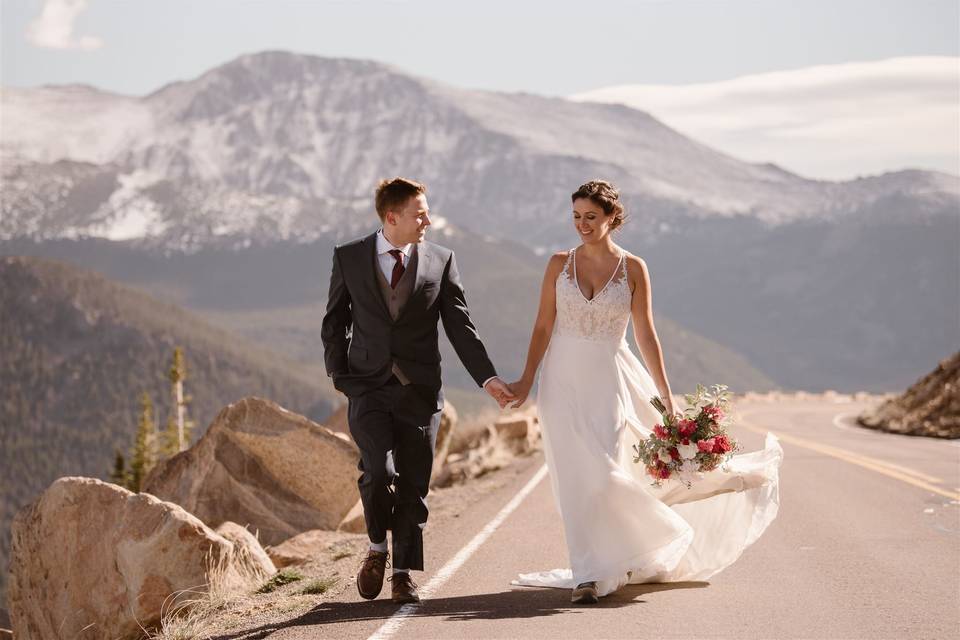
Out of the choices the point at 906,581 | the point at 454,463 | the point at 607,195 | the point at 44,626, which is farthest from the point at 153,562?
the point at 454,463

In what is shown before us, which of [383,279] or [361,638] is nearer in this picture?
[361,638]

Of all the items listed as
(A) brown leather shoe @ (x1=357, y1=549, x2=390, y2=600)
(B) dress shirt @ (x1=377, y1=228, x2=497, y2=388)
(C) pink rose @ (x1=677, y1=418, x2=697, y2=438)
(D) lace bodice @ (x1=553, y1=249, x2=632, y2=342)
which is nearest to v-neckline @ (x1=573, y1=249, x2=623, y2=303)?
(D) lace bodice @ (x1=553, y1=249, x2=632, y2=342)

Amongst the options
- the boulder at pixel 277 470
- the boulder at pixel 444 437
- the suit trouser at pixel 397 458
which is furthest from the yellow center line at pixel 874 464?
the suit trouser at pixel 397 458

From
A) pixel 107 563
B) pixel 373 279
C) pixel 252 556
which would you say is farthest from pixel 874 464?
pixel 373 279

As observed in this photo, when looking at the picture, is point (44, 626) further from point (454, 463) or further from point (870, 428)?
point (870, 428)

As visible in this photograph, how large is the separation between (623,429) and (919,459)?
11607 millimetres

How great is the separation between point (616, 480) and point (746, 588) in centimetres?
111

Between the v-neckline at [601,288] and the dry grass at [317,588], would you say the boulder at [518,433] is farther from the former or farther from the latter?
the v-neckline at [601,288]

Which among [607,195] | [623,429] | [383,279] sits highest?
[607,195]

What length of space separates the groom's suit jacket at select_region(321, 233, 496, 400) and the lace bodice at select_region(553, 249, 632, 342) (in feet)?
2.54

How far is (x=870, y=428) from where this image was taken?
3169 centimetres

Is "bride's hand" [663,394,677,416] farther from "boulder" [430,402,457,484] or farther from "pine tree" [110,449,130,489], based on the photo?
"pine tree" [110,449,130,489]

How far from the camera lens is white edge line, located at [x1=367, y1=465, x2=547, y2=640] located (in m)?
6.95

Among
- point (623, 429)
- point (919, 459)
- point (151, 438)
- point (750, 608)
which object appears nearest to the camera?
point (750, 608)
